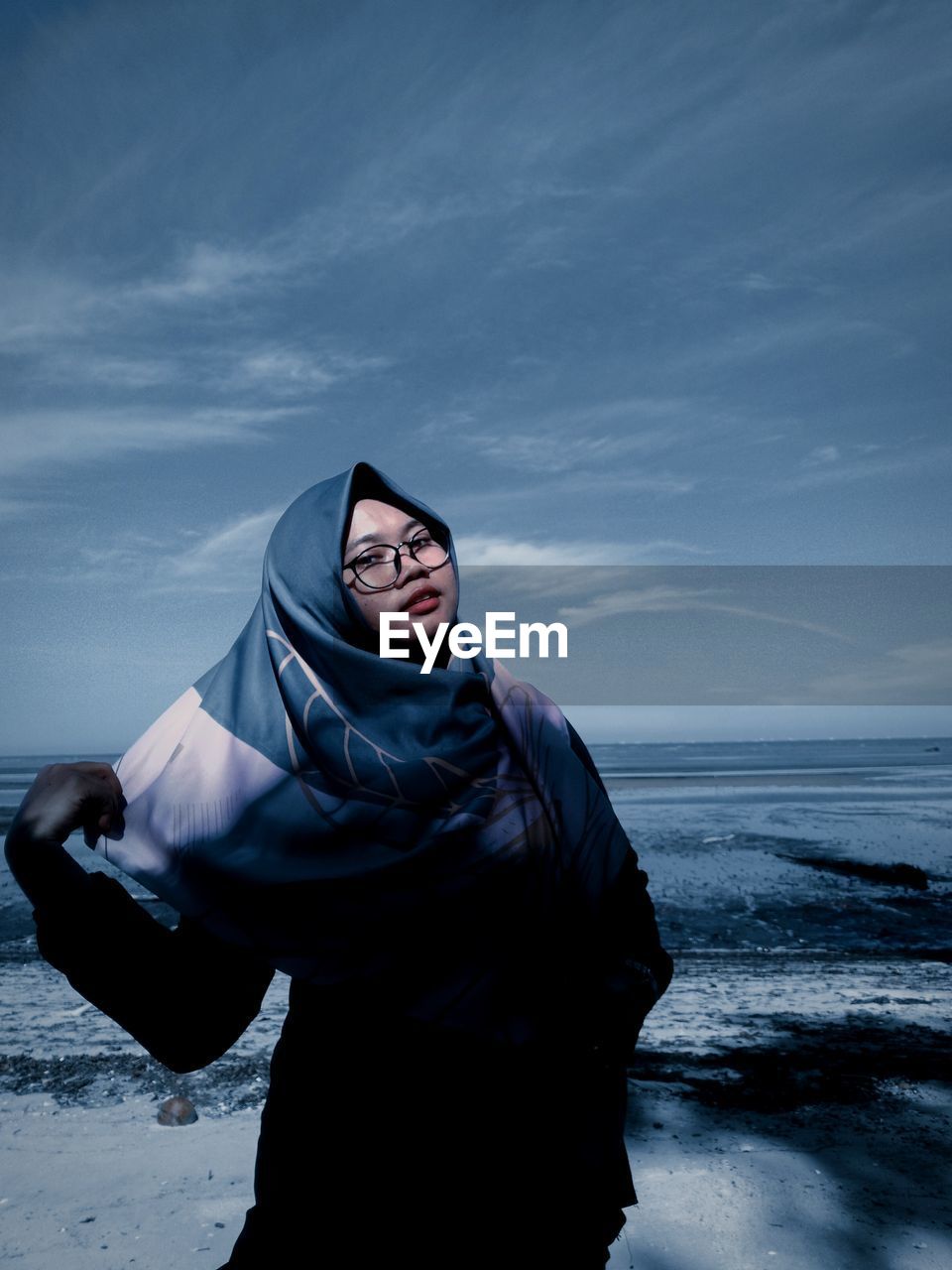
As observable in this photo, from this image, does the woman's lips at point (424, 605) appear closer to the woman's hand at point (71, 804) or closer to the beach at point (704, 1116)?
the woman's hand at point (71, 804)

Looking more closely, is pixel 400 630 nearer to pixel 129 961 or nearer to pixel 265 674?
pixel 265 674

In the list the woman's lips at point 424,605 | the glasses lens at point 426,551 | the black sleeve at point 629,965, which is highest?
the glasses lens at point 426,551

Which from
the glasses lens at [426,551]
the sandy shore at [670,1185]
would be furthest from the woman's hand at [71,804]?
the sandy shore at [670,1185]

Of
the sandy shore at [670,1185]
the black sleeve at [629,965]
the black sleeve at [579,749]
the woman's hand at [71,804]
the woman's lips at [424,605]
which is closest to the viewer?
the woman's hand at [71,804]

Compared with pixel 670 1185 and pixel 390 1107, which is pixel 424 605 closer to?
pixel 390 1107

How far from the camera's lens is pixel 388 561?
136 centimetres

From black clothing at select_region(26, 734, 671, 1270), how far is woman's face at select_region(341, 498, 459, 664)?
46 centimetres

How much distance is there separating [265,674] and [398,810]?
30cm

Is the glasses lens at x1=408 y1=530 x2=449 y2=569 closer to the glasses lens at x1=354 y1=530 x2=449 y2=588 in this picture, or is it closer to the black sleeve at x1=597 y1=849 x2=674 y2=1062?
the glasses lens at x1=354 y1=530 x2=449 y2=588

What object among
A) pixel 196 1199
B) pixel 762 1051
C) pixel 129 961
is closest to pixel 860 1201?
pixel 762 1051

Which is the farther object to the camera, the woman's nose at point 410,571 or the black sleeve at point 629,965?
the woman's nose at point 410,571

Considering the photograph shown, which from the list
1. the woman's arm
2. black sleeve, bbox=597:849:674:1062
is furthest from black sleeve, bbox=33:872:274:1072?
black sleeve, bbox=597:849:674:1062

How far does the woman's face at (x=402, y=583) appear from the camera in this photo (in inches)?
51.8

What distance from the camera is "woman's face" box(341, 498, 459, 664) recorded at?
4.32 feet
